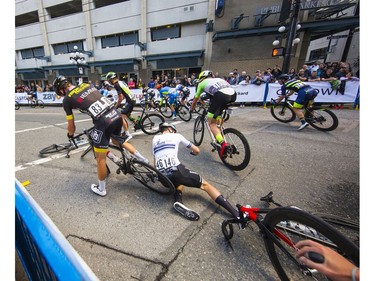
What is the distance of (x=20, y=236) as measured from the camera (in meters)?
1.47

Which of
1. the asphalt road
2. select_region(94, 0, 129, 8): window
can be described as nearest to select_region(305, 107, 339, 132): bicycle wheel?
the asphalt road

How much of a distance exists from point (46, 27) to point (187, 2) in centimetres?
2133

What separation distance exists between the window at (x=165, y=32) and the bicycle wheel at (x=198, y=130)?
17.2 meters

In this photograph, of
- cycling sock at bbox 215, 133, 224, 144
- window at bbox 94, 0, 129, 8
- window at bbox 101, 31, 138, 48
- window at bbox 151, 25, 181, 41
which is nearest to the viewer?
cycling sock at bbox 215, 133, 224, 144

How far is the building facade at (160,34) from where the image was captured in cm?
1430

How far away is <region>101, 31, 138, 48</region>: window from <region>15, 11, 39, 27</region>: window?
13.7 meters

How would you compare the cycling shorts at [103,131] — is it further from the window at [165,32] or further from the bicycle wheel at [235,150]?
the window at [165,32]

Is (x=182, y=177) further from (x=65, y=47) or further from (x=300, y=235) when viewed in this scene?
(x=65, y=47)

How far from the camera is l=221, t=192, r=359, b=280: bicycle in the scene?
3.44 feet

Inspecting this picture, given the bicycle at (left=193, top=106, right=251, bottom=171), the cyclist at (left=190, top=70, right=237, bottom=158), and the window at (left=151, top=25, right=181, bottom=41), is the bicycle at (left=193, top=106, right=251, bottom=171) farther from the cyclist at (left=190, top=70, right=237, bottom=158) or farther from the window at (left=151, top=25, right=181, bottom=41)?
the window at (left=151, top=25, right=181, bottom=41)

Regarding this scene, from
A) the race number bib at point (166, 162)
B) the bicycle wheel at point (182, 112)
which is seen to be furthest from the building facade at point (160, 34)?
the race number bib at point (166, 162)

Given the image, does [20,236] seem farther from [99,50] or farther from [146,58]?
[99,50]

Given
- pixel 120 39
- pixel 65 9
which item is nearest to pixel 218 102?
pixel 120 39

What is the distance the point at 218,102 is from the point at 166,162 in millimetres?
1898
